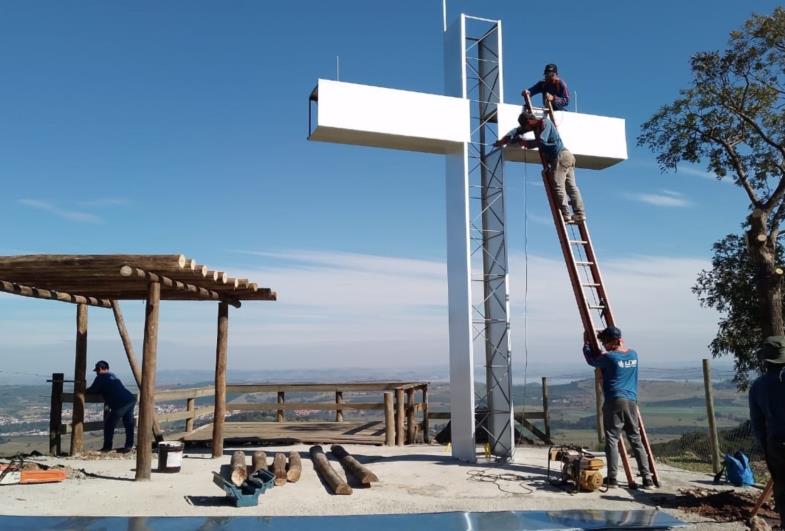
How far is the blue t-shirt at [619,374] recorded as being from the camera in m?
7.77

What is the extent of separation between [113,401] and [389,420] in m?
5.18

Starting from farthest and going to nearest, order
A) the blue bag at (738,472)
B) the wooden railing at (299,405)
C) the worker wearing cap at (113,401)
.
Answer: the wooden railing at (299,405) < the worker wearing cap at (113,401) < the blue bag at (738,472)

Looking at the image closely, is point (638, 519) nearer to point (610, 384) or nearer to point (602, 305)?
point (610, 384)

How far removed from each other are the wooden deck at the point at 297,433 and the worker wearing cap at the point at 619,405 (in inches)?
215

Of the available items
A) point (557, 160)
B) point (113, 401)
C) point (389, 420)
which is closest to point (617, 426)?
point (557, 160)

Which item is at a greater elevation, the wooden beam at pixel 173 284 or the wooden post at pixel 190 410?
the wooden beam at pixel 173 284

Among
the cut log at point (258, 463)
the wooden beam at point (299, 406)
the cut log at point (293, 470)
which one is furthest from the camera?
the wooden beam at point (299, 406)

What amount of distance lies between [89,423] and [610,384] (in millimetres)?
9621

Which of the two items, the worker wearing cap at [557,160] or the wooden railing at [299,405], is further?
the wooden railing at [299,405]

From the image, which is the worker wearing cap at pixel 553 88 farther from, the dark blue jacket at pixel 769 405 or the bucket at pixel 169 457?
the bucket at pixel 169 457

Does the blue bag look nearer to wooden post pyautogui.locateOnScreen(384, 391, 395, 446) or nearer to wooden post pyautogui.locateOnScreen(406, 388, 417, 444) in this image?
wooden post pyautogui.locateOnScreen(384, 391, 395, 446)

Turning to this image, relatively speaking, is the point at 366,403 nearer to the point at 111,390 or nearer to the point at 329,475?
the point at 329,475

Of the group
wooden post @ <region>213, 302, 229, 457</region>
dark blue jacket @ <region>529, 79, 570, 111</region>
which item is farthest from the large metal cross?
wooden post @ <region>213, 302, 229, 457</region>

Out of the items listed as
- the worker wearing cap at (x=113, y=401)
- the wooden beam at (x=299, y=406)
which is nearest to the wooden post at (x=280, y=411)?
the wooden beam at (x=299, y=406)
